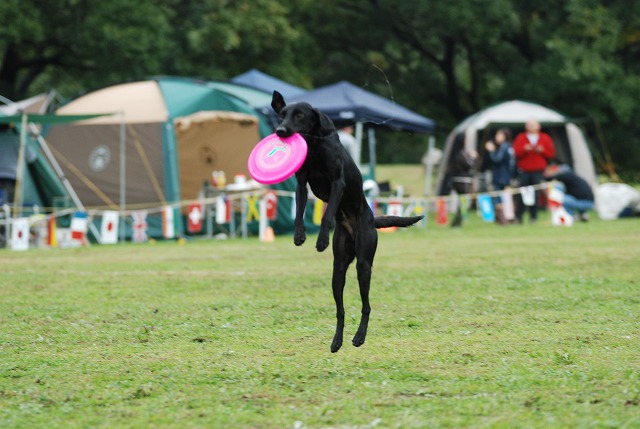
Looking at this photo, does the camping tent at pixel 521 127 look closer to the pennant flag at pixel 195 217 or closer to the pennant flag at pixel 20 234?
the pennant flag at pixel 195 217

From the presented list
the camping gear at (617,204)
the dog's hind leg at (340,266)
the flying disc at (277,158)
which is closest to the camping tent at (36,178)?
the camping gear at (617,204)

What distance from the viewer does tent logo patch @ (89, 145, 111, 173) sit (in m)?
20.2

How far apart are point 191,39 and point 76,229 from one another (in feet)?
49.5

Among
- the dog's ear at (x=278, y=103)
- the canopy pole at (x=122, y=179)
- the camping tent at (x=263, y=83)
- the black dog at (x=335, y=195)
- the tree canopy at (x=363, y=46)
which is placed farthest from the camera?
the tree canopy at (x=363, y=46)

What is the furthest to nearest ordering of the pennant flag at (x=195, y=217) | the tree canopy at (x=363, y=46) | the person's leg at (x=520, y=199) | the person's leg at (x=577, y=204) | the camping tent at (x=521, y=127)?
the tree canopy at (x=363, y=46) < the camping tent at (x=521, y=127) < the person's leg at (x=577, y=204) < the person's leg at (x=520, y=199) < the pennant flag at (x=195, y=217)

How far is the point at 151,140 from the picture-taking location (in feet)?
65.5

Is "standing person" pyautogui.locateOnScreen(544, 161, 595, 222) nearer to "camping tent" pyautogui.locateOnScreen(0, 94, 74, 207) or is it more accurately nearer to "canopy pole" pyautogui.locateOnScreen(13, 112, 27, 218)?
"camping tent" pyautogui.locateOnScreen(0, 94, 74, 207)

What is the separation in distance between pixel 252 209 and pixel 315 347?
11934mm

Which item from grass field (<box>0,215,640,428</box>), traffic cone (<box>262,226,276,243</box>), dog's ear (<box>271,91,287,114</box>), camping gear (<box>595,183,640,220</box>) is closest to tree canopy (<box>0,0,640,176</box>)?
camping gear (<box>595,183,640,220</box>)

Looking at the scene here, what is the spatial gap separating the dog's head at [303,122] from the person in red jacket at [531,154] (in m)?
15.8

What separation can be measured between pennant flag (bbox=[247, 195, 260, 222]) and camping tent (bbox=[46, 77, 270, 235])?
4.54 feet

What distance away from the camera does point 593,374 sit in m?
6.01

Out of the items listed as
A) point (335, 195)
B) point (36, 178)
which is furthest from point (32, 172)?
point (335, 195)

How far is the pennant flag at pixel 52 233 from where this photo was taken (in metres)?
18.2
